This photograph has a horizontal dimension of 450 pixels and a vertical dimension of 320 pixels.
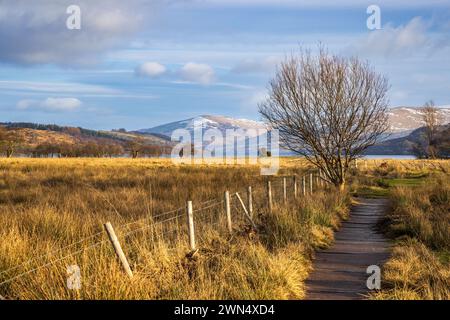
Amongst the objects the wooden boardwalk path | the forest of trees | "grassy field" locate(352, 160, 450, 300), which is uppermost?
the forest of trees

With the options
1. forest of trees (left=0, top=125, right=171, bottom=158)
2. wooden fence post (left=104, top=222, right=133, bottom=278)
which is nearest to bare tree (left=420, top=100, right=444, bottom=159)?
forest of trees (left=0, top=125, right=171, bottom=158)

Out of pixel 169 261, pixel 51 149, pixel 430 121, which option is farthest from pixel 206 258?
pixel 51 149

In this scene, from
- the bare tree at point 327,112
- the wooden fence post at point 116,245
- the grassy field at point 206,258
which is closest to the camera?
the wooden fence post at point 116,245

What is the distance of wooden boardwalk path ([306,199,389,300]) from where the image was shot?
24.0 feet

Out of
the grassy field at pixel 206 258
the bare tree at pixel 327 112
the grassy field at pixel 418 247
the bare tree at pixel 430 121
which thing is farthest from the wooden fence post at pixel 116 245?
the bare tree at pixel 430 121

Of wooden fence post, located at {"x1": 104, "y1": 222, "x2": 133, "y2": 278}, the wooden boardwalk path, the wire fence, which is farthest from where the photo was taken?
the wooden boardwalk path

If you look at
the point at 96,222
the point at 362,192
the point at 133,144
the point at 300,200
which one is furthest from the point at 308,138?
the point at 133,144

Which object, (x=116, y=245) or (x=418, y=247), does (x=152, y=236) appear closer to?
(x=116, y=245)

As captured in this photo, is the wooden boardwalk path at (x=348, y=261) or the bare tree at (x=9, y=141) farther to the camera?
the bare tree at (x=9, y=141)

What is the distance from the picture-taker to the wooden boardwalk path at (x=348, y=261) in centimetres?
732

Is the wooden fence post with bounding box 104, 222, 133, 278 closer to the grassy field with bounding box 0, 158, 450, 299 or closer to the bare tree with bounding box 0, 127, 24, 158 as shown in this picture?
the grassy field with bounding box 0, 158, 450, 299

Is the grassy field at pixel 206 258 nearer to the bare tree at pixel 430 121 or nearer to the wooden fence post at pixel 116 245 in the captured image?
the wooden fence post at pixel 116 245

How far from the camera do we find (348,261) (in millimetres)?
9391

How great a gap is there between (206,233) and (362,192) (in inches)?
712
